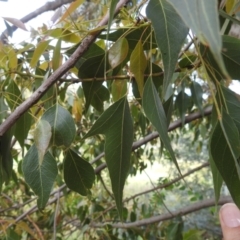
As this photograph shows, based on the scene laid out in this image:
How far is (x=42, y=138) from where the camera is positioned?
34 cm

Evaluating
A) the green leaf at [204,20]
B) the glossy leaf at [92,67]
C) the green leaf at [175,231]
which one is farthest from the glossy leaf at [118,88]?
the green leaf at [175,231]

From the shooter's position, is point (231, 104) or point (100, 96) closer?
point (231, 104)

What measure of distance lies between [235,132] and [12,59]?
28 centimetres

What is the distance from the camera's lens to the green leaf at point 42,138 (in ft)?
1.10

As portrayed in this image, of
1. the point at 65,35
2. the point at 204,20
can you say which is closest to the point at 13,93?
the point at 65,35

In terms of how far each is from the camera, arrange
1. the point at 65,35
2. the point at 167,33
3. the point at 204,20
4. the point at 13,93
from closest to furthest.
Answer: the point at 204,20
the point at 167,33
the point at 65,35
the point at 13,93

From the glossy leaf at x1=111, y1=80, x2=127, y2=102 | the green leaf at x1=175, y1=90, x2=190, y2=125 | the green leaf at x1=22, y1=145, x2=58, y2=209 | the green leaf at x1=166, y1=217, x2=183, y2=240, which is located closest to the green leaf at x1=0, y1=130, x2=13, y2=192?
the green leaf at x1=22, y1=145, x2=58, y2=209

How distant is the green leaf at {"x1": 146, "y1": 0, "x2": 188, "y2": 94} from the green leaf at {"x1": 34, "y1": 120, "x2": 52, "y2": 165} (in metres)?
0.13

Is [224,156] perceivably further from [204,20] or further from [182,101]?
[182,101]

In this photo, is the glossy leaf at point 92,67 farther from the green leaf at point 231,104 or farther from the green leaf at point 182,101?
the green leaf at point 182,101

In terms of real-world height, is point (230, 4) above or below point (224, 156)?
above

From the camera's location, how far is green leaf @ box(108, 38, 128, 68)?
357 mm

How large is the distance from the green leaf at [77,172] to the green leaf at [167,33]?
0.65 ft

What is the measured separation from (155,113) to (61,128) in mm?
124
